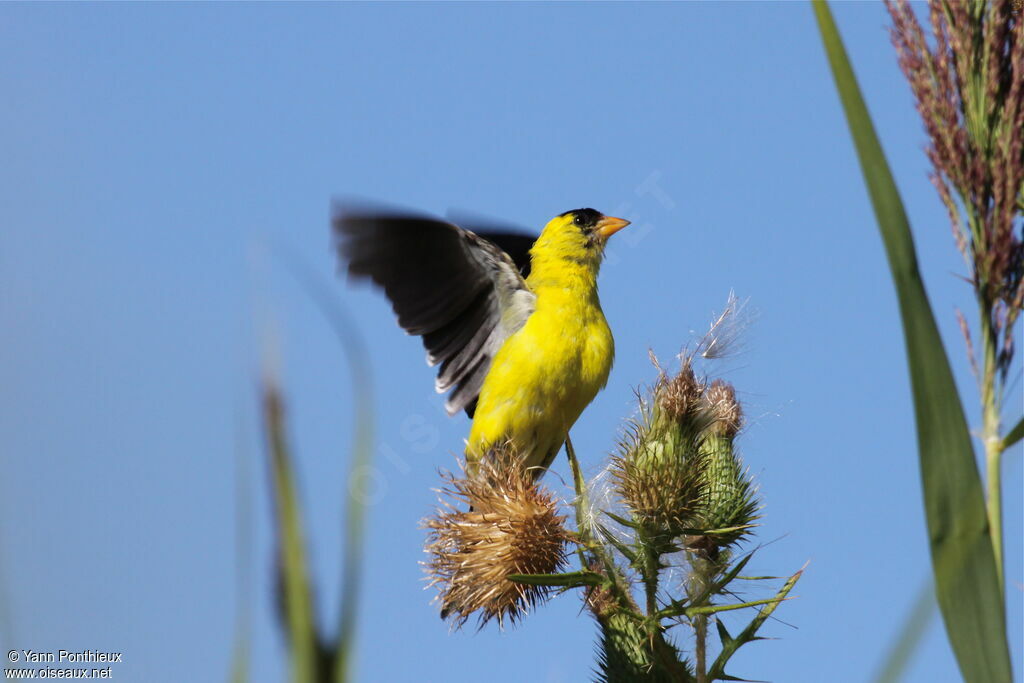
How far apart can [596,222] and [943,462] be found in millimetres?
3922

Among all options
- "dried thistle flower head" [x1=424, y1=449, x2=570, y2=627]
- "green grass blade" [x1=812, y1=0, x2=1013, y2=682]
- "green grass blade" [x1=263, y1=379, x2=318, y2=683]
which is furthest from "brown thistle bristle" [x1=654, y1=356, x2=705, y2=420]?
"green grass blade" [x1=263, y1=379, x2=318, y2=683]

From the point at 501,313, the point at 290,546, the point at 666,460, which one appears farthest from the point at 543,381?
the point at 290,546

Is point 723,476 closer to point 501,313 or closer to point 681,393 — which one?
point 681,393

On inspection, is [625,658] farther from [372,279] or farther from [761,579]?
[372,279]

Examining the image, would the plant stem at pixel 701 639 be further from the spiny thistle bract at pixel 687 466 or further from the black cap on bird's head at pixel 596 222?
the black cap on bird's head at pixel 596 222

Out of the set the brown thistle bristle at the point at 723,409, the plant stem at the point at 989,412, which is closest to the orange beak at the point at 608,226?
the brown thistle bristle at the point at 723,409

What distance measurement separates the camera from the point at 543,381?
14.6 feet

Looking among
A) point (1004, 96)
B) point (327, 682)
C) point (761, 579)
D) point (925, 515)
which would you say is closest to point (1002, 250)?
point (1004, 96)

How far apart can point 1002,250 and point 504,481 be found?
1.95 m

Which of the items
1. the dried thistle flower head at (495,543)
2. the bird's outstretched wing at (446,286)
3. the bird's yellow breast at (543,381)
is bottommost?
the dried thistle flower head at (495,543)

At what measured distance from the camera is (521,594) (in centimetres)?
298

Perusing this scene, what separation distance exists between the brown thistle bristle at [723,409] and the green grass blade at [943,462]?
1.94 meters

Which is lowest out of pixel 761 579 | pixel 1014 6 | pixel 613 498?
pixel 761 579

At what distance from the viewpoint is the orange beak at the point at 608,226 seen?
5133mm
